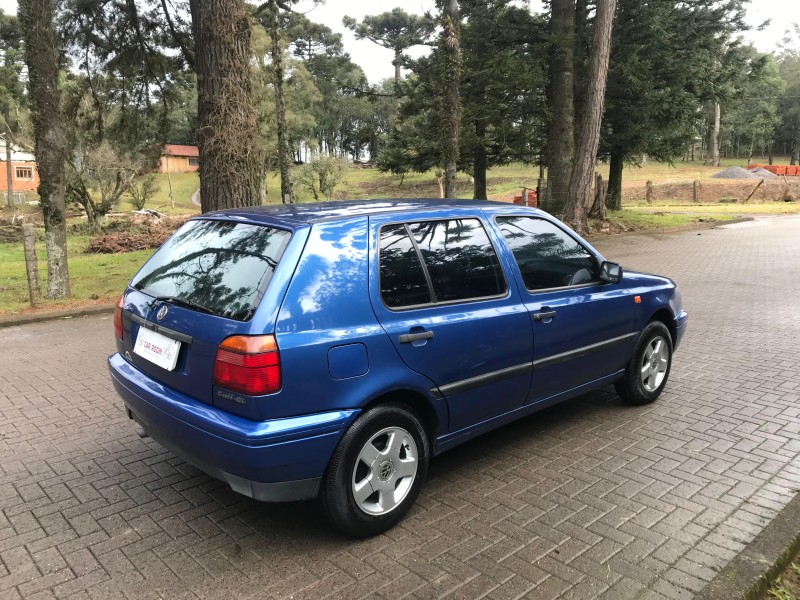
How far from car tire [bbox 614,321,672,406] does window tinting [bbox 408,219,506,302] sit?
1.68m

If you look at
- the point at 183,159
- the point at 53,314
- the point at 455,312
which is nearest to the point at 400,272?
the point at 455,312

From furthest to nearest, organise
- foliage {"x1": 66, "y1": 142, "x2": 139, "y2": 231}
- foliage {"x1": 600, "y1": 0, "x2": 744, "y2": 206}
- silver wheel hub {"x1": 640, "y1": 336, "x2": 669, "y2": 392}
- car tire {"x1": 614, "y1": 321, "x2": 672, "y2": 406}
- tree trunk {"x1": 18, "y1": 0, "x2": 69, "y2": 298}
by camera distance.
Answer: foliage {"x1": 66, "y1": 142, "x2": 139, "y2": 231} < foliage {"x1": 600, "y1": 0, "x2": 744, "y2": 206} < tree trunk {"x1": 18, "y1": 0, "x2": 69, "y2": 298} < silver wheel hub {"x1": 640, "y1": 336, "x2": 669, "y2": 392} < car tire {"x1": 614, "y1": 321, "x2": 672, "y2": 406}

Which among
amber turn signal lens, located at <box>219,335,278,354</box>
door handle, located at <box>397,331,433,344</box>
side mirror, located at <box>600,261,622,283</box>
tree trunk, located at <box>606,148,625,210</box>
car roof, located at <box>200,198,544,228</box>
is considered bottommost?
door handle, located at <box>397,331,433,344</box>

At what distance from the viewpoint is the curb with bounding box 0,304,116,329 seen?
865 centimetres

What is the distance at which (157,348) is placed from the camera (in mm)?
3266

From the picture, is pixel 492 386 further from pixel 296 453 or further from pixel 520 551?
pixel 296 453

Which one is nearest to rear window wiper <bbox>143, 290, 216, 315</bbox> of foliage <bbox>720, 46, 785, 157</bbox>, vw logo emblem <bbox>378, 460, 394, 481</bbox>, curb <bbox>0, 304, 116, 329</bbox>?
vw logo emblem <bbox>378, 460, 394, 481</bbox>

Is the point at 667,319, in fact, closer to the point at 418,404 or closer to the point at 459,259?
the point at 459,259

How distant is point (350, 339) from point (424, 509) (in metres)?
1.15

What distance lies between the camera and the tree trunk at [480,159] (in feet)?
66.8

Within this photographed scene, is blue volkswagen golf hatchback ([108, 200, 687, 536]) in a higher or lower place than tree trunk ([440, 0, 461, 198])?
lower

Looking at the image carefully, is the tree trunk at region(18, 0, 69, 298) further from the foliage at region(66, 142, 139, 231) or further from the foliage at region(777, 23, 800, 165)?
the foliage at region(777, 23, 800, 165)

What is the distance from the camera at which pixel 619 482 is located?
3.70 metres

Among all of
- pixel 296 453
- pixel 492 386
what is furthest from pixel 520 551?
pixel 296 453
